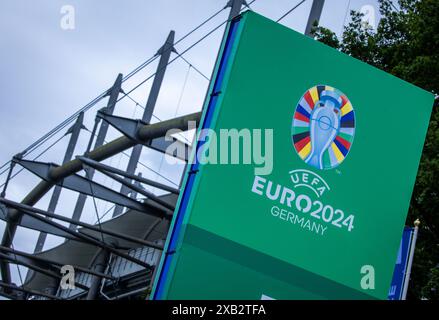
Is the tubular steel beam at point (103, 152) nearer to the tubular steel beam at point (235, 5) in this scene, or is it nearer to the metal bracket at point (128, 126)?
the metal bracket at point (128, 126)

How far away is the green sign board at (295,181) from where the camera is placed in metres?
12.0

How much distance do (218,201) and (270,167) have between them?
915 mm

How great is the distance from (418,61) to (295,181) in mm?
12600

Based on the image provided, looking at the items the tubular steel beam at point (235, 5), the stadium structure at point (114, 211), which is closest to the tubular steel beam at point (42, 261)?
the stadium structure at point (114, 211)

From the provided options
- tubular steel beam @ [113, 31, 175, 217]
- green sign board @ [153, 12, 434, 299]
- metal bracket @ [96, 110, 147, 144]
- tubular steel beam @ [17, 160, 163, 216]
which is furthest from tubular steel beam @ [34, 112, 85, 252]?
green sign board @ [153, 12, 434, 299]

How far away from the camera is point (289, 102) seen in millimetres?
13047

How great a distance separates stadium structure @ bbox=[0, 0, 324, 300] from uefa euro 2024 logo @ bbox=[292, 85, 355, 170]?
69.1 feet

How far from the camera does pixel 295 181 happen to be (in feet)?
41.7

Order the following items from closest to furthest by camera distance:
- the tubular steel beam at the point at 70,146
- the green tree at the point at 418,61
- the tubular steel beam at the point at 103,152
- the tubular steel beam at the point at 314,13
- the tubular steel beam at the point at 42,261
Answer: the green tree at the point at 418,61
the tubular steel beam at the point at 314,13
the tubular steel beam at the point at 103,152
the tubular steel beam at the point at 42,261
the tubular steel beam at the point at 70,146

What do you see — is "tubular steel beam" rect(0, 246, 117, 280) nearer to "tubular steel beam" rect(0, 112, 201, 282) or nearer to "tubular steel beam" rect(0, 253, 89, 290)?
"tubular steel beam" rect(0, 253, 89, 290)

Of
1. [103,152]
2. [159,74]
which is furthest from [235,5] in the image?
[103,152]

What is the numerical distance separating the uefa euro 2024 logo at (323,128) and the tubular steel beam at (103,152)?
20248 mm

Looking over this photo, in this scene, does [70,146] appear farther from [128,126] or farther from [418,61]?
[418,61]
